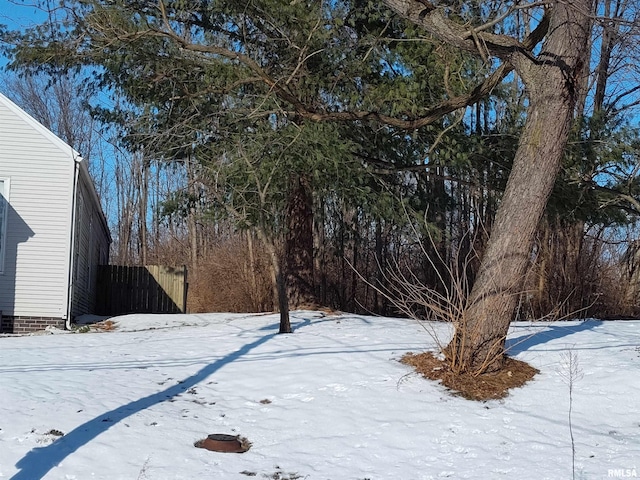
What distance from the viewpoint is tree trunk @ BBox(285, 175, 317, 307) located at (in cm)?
1509

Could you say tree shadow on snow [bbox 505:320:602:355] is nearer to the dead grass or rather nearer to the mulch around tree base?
the mulch around tree base

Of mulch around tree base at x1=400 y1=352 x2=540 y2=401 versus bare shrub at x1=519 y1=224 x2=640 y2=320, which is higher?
bare shrub at x1=519 y1=224 x2=640 y2=320

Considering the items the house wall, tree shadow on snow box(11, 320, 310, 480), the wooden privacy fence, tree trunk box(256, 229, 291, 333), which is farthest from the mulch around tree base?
the wooden privacy fence

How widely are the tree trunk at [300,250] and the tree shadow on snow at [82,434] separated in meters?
6.80

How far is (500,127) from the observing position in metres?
13.8

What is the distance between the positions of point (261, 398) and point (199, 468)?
1.87m

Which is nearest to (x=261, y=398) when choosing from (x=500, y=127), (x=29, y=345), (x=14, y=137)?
(x=29, y=345)

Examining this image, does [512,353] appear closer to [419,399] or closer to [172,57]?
[419,399]

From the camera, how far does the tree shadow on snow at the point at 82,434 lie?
5152mm

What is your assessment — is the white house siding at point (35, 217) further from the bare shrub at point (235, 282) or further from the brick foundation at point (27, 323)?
the bare shrub at point (235, 282)

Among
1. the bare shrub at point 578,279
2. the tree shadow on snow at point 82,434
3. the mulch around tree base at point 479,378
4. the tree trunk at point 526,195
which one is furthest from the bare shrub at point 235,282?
the tree trunk at point 526,195

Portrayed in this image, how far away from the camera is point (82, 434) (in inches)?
231

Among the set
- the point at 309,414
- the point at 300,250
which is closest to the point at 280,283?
the point at 309,414

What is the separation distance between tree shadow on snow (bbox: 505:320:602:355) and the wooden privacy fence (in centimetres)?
1488
